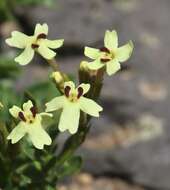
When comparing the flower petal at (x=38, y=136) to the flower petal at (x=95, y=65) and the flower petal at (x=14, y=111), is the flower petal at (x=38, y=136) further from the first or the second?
the flower petal at (x=95, y=65)

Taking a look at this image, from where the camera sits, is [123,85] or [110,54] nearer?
[110,54]

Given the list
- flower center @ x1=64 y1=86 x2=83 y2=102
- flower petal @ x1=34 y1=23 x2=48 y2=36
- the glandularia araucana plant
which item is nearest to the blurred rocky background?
the glandularia araucana plant

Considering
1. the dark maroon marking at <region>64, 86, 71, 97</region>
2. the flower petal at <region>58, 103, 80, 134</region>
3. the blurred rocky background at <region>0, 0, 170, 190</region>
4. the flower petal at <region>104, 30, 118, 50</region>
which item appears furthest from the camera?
the blurred rocky background at <region>0, 0, 170, 190</region>

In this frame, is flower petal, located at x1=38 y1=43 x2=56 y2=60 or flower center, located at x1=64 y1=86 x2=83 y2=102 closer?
flower center, located at x1=64 y1=86 x2=83 y2=102

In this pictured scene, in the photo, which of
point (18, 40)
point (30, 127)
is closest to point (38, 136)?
point (30, 127)

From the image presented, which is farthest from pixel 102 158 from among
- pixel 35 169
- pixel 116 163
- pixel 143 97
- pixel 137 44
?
pixel 35 169

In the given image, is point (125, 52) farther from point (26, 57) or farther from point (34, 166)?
point (34, 166)

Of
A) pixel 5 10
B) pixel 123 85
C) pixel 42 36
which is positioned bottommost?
pixel 42 36

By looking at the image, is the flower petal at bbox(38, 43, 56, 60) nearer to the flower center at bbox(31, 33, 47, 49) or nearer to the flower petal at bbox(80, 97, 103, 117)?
the flower center at bbox(31, 33, 47, 49)
